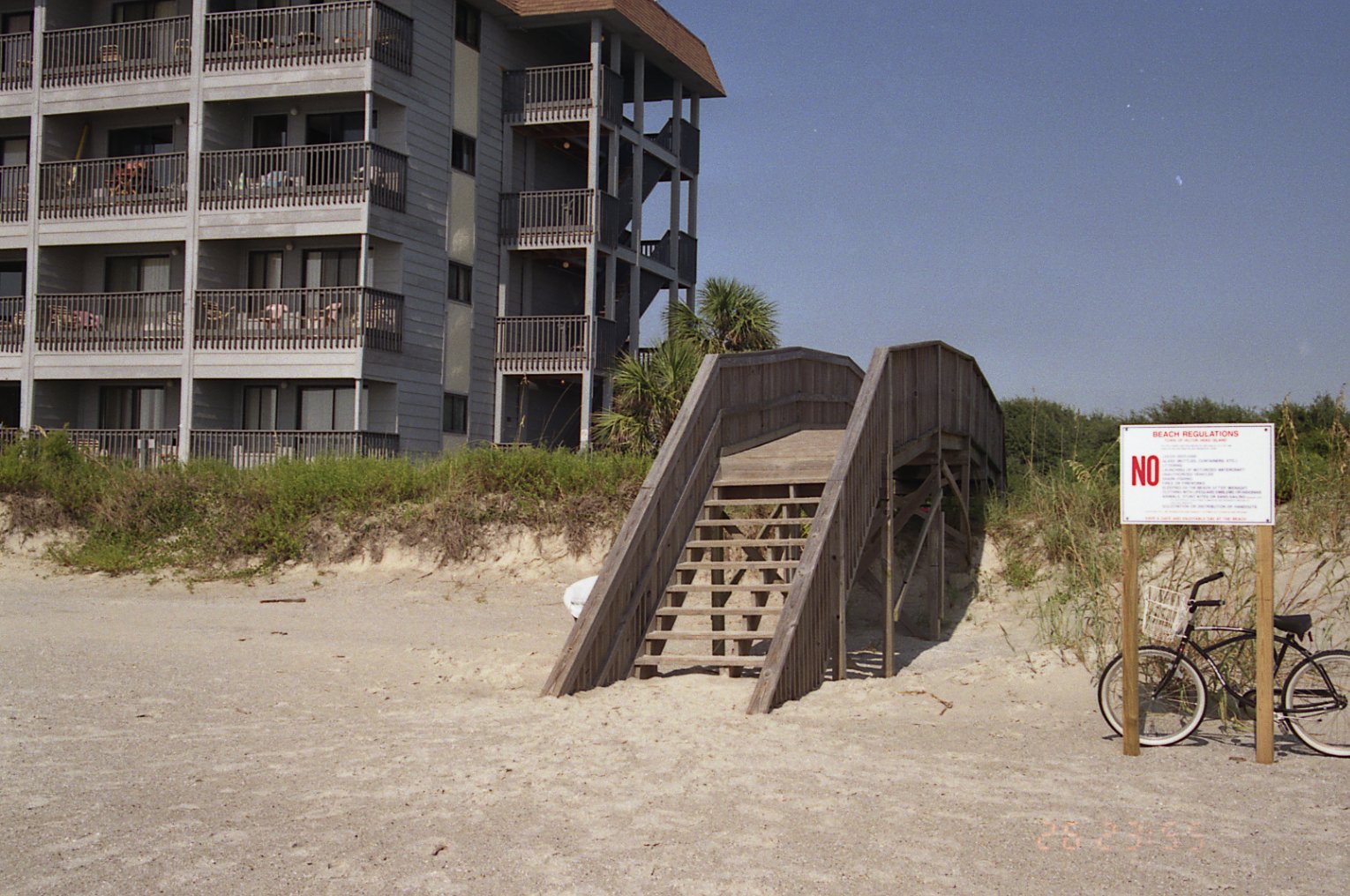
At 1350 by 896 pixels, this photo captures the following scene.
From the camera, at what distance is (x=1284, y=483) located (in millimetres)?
15680

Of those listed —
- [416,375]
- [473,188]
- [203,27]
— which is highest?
[203,27]

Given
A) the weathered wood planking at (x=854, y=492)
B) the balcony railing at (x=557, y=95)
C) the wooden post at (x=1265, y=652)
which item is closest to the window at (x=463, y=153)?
the balcony railing at (x=557, y=95)

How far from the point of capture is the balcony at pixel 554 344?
2906 centimetres

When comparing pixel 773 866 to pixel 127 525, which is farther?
pixel 127 525

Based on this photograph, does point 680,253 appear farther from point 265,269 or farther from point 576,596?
point 576,596

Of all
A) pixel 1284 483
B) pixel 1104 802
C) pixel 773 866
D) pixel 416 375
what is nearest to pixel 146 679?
pixel 773 866

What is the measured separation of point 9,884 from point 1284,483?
14.5 m

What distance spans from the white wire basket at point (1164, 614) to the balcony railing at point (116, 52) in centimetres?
2505

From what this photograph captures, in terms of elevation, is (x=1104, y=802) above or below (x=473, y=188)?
below

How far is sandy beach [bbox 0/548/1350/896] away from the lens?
5.73m

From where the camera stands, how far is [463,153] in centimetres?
2947

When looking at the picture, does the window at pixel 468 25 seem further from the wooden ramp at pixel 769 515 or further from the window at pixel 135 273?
the wooden ramp at pixel 769 515

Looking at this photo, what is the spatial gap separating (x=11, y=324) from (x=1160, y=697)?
27509 millimetres

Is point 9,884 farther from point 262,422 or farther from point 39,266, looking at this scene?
point 39,266
